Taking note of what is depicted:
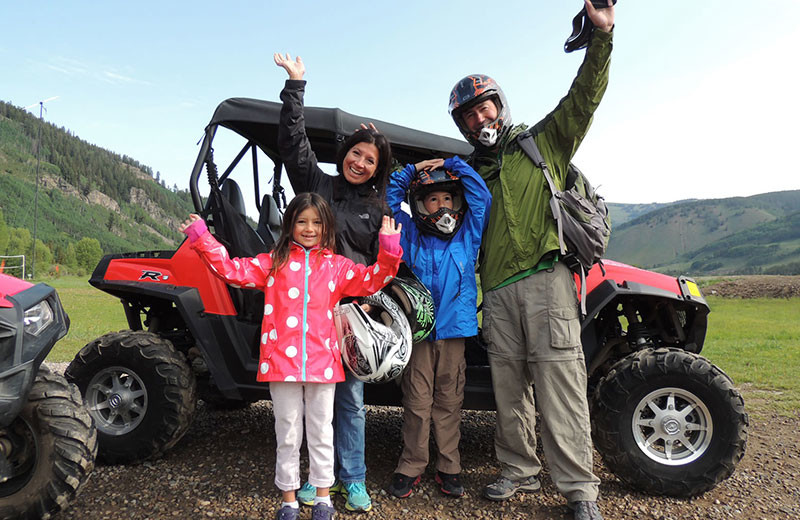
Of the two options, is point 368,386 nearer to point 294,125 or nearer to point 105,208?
point 294,125

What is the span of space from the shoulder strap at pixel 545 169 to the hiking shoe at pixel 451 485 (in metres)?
1.39

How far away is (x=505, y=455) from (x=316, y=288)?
1.49m

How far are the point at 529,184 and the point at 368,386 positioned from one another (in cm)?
156

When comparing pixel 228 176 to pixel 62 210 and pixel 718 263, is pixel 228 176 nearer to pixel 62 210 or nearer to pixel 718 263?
pixel 62 210

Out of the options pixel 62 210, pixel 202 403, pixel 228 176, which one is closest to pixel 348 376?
pixel 228 176

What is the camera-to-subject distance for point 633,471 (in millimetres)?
3025

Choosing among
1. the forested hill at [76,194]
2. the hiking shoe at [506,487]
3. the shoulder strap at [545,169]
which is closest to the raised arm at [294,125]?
the shoulder strap at [545,169]

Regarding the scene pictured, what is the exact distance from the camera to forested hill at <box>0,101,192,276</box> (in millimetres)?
130125

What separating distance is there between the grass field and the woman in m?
4.46

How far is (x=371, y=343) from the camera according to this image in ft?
8.70

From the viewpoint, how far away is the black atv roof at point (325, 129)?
346 centimetres

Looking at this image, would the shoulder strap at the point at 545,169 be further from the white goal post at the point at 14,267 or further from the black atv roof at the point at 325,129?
the white goal post at the point at 14,267

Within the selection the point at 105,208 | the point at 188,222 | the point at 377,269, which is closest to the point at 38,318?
the point at 188,222

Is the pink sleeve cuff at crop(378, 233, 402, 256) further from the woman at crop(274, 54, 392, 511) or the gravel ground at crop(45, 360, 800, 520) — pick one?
the gravel ground at crop(45, 360, 800, 520)
